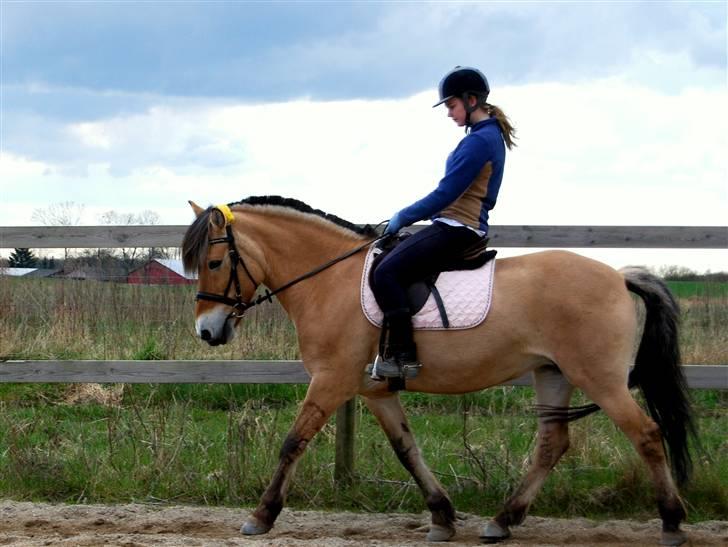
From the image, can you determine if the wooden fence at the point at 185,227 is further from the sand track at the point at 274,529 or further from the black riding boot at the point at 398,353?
the black riding boot at the point at 398,353

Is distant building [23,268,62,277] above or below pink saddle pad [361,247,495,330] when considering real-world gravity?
above

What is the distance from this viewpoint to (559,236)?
21.9ft

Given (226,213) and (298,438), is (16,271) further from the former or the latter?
(298,438)

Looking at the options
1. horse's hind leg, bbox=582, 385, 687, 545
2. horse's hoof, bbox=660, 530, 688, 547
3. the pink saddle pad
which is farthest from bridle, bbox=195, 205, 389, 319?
horse's hoof, bbox=660, 530, 688, 547

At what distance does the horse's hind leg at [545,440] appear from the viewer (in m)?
5.96

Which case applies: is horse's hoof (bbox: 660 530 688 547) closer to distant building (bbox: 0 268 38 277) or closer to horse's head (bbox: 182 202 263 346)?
horse's head (bbox: 182 202 263 346)

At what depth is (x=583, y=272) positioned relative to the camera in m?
5.73

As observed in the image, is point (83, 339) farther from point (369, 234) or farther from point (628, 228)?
point (628, 228)

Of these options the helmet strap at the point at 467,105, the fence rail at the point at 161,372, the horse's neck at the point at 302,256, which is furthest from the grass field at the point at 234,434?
the helmet strap at the point at 467,105

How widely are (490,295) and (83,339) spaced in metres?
4.26

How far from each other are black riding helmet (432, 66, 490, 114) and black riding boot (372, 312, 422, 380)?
147 centimetres

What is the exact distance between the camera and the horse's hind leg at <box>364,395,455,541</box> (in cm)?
594

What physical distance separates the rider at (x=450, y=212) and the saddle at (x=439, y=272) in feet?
0.11

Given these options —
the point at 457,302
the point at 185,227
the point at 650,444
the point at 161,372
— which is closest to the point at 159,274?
the point at 185,227
